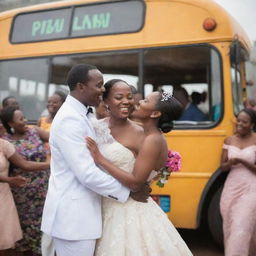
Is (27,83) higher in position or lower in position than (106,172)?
higher

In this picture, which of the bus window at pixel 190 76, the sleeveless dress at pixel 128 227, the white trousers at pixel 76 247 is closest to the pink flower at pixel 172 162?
the sleeveless dress at pixel 128 227

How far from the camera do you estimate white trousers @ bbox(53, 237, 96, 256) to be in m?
2.54

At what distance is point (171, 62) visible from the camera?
18.5ft

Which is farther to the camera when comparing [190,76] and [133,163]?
[190,76]

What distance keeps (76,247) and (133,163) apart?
56 centimetres

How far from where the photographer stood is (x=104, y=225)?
2656 mm

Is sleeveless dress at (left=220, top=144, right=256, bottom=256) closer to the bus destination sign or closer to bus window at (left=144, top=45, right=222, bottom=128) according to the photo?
bus window at (left=144, top=45, right=222, bottom=128)

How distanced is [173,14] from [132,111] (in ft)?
9.95

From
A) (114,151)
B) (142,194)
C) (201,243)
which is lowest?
(201,243)

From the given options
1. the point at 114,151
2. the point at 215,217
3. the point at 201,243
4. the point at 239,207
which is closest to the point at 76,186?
the point at 114,151

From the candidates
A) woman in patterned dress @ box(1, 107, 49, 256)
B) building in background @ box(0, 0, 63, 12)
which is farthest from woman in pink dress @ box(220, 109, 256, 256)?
building in background @ box(0, 0, 63, 12)

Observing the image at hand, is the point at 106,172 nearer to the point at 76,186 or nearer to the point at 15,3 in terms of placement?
the point at 76,186

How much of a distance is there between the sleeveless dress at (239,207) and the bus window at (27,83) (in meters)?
2.67

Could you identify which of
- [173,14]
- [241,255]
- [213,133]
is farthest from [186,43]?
[241,255]
